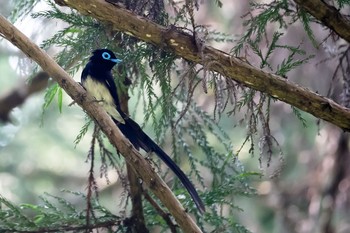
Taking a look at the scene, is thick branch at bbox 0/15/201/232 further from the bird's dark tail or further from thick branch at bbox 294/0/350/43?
thick branch at bbox 294/0/350/43

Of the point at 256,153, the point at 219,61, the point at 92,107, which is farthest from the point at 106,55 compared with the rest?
the point at 256,153

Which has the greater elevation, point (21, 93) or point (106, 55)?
point (21, 93)

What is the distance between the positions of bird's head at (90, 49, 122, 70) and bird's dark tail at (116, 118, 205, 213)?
6.8 inches

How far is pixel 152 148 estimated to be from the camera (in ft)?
6.66

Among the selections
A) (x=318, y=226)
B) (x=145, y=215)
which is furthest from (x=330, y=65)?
(x=145, y=215)

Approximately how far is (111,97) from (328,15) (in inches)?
29.0

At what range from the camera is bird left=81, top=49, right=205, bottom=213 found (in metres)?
2.03

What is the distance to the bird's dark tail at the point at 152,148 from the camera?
77.3 inches

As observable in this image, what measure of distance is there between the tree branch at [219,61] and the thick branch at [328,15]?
0.17 m

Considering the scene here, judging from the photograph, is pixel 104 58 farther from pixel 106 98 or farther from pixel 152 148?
pixel 152 148

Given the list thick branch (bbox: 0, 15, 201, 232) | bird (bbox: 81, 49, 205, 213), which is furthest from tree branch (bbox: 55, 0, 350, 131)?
bird (bbox: 81, 49, 205, 213)

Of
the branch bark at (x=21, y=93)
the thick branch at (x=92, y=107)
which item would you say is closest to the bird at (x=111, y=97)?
the thick branch at (x=92, y=107)

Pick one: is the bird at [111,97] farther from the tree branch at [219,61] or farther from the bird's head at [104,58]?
the tree branch at [219,61]

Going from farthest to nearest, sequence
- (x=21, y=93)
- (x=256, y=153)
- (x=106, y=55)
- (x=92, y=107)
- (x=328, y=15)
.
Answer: (x=256, y=153)
(x=21, y=93)
(x=106, y=55)
(x=92, y=107)
(x=328, y=15)
